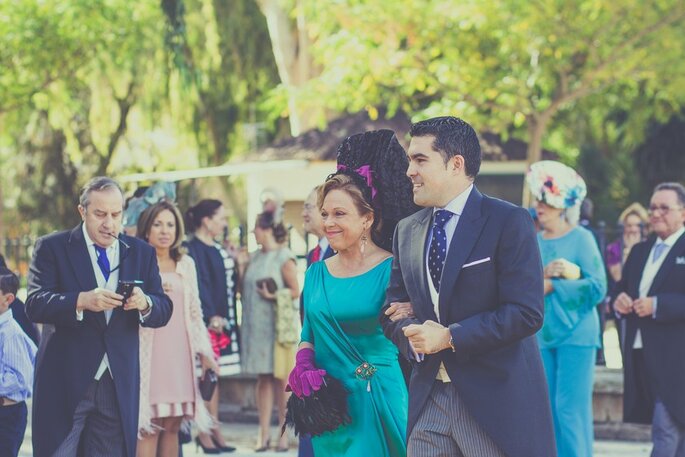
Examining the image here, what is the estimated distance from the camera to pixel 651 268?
8.86m

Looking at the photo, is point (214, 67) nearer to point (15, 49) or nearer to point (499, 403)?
point (15, 49)

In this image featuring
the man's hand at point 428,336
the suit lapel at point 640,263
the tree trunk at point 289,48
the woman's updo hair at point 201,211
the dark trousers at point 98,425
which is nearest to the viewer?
the man's hand at point 428,336

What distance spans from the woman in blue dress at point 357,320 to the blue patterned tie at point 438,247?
662mm

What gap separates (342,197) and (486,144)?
1871 cm

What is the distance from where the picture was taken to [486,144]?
80.7 feet

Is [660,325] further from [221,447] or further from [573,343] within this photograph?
[221,447]

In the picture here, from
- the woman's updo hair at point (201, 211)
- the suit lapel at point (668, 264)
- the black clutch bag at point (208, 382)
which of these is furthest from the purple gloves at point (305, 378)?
the woman's updo hair at point (201, 211)

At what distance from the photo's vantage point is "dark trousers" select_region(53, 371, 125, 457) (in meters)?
7.27

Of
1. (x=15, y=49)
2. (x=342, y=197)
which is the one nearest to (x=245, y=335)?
(x=342, y=197)

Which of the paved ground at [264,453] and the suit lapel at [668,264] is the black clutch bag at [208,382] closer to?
the paved ground at [264,453]

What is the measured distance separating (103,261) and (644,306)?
3.47 metres

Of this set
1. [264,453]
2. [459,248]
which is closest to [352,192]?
[459,248]

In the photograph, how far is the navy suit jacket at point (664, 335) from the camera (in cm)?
855

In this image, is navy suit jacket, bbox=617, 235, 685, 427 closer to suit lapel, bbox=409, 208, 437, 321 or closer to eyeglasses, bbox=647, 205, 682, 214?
eyeglasses, bbox=647, 205, 682, 214
